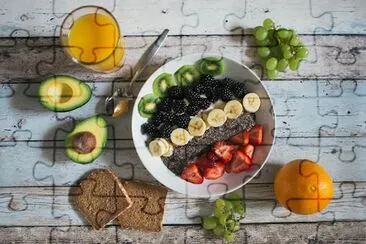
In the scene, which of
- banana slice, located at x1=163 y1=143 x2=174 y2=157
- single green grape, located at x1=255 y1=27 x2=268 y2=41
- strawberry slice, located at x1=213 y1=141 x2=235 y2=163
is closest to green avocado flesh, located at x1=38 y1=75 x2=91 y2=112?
banana slice, located at x1=163 y1=143 x2=174 y2=157

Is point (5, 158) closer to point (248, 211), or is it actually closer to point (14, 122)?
point (14, 122)

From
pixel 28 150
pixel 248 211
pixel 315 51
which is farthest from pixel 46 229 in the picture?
pixel 315 51

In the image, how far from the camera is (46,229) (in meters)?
1.39

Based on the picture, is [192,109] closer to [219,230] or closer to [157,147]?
[157,147]

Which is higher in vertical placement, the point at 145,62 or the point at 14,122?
the point at 145,62

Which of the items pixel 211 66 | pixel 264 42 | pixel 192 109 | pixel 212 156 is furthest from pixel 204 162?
pixel 264 42

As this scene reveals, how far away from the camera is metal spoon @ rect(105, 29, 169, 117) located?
1.34 metres

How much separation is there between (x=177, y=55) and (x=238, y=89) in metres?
0.19

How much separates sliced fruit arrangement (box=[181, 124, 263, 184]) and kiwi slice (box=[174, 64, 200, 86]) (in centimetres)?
17

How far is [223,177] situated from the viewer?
4.42ft

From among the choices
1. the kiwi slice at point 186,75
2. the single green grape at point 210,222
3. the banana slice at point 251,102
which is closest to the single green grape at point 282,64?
the banana slice at point 251,102

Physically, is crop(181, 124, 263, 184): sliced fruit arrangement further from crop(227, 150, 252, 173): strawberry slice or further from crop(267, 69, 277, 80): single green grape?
crop(267, 69, 277, 80): single green grape

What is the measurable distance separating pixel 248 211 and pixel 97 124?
442 mm

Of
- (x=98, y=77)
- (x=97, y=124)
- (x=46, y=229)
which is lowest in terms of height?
(x=46, y=229)
